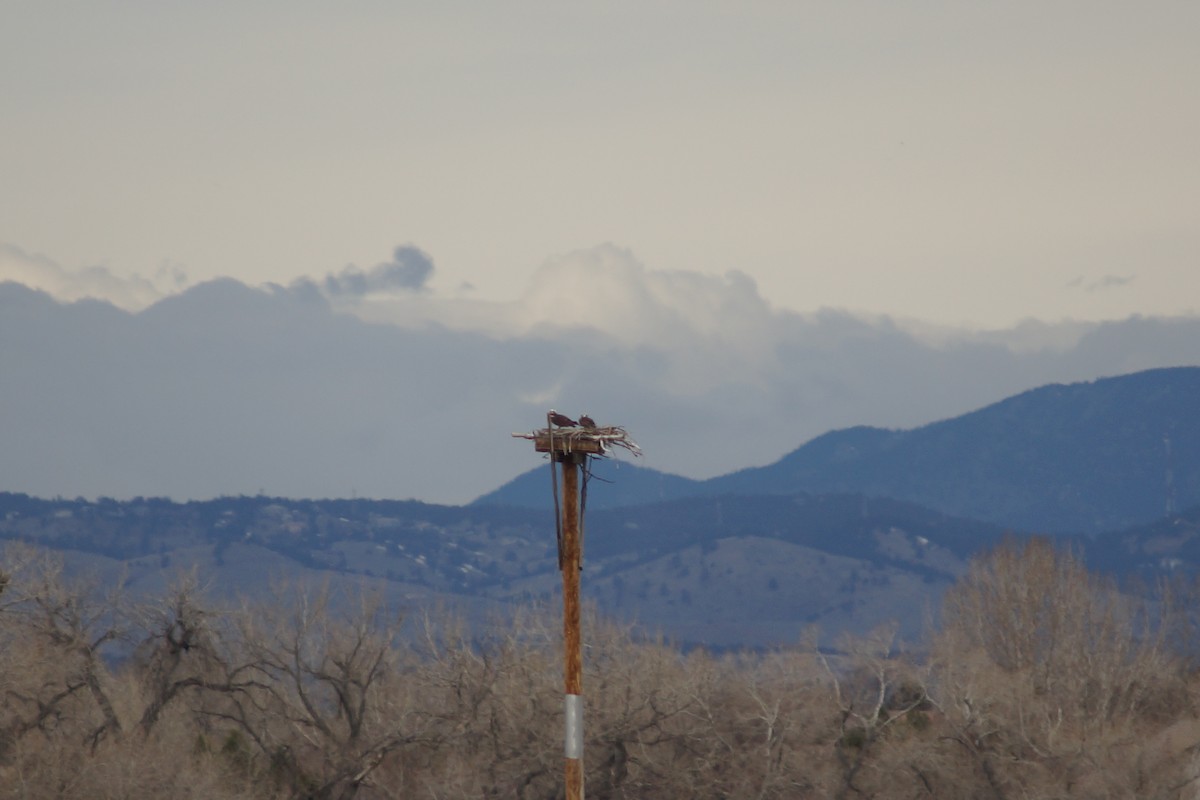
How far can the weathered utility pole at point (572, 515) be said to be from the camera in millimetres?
26641

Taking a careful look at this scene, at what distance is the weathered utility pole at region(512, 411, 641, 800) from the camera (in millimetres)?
26641

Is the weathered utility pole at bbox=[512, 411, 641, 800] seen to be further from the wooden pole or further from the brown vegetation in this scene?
the brown vegetation

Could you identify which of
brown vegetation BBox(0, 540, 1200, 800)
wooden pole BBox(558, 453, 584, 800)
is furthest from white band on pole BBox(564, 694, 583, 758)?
brown vegetation BBox(0, 540, 1200, 800)

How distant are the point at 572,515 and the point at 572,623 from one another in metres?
1.86

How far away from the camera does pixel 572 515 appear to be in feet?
88.0

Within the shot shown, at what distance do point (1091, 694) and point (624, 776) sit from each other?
24.4 m

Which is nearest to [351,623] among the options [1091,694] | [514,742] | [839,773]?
[514,742]

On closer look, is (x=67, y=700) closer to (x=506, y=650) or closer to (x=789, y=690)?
(x=506, y=650)

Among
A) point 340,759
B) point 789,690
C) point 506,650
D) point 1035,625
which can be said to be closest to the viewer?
point 340,759

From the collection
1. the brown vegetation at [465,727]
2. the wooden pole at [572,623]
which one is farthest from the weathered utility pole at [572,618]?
the brown vegetation at [465,727]

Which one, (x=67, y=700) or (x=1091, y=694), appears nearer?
(x=67, y=700)

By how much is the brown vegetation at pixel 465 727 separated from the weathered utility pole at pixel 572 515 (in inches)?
1138

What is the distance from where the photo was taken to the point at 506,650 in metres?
63.6

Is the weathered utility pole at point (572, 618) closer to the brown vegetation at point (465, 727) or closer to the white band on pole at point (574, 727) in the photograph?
the white band on pole at point (574, 727)
